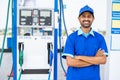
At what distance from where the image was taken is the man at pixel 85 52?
8.57 feet

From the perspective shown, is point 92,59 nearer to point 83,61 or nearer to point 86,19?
point 83,61

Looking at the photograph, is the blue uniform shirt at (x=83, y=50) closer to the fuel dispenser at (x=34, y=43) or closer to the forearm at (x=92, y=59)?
the forearm at (x=92, y=59)

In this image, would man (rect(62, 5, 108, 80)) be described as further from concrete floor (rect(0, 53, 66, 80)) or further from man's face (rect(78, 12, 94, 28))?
concrete floor (rect(0, 53, 66, 80))

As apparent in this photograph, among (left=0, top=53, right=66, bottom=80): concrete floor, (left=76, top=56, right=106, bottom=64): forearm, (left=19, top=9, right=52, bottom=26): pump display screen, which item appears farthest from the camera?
(left=0, top=53, right=66, bottom=80): concrete floor

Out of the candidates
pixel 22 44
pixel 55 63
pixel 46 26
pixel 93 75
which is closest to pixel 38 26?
pixel 46 26

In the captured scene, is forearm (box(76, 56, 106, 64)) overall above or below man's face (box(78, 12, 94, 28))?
below

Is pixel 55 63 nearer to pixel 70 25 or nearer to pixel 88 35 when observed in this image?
pixel 88 35

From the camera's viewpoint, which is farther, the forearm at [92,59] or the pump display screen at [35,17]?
the pump display screen at [35,17]

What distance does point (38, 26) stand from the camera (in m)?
3.21

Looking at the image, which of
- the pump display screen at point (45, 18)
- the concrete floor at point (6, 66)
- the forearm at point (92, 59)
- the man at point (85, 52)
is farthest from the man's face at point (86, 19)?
the concrete floor at point (6, 66)

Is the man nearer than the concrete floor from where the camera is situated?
Yes

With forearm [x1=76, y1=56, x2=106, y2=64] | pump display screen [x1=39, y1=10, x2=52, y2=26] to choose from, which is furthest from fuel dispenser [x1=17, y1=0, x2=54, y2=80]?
forearm [x1=76, y1=56, x2=106, y2=64]

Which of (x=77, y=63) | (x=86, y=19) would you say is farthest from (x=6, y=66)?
(x=86, y=19)

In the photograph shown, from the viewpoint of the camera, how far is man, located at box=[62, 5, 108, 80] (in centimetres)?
261
